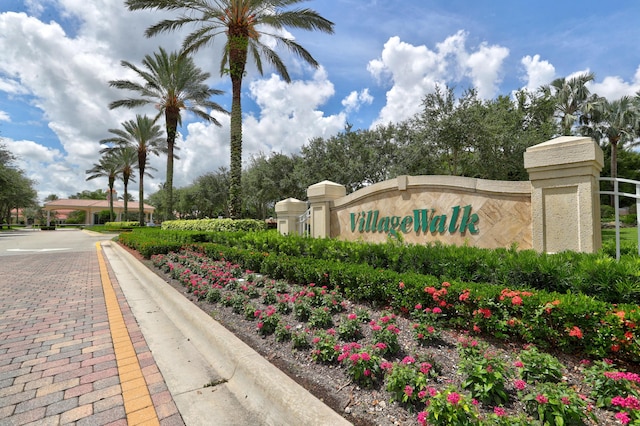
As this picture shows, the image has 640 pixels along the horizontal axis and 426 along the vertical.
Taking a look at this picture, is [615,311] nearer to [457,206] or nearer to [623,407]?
[623,407]

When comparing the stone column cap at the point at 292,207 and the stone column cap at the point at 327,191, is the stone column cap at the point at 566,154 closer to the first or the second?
the stone column cap at the point at 327,191

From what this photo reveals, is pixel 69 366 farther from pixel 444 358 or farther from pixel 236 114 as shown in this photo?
Result: pixel 236 114

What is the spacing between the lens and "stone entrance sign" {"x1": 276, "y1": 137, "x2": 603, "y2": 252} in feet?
15.1

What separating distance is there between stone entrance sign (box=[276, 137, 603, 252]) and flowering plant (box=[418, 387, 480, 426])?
3.52m

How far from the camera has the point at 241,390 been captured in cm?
273

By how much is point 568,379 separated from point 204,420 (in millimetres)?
2812

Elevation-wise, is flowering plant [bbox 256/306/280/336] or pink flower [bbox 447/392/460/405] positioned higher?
pink flower [bbox 447/392/460/405]

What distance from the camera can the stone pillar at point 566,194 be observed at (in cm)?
453

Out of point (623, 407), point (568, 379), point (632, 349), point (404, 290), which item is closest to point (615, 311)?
point (632, 349)

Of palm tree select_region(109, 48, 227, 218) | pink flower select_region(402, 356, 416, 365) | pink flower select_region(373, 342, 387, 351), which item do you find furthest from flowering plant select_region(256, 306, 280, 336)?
palm tree select_region(109, 48, 227, 218)

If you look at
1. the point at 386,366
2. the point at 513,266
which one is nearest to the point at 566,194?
the point at 513,266

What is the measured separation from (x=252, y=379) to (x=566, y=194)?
5.10 metres

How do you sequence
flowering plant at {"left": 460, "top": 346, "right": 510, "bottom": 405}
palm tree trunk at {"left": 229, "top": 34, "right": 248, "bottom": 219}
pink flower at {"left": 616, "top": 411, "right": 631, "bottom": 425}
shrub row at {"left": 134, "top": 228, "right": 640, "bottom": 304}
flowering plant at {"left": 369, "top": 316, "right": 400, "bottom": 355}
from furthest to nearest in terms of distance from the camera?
palm tree trunk at {"left": 229, "top": 34, "right": 248, "bottom": 219}
shrub row at {"left": 134, "top": 228, "right": 640, "bottom": 304}
flowering plant at {"left": 369, "top": 316, "right": 400, "bottom": 355}
flowering plant at {"left": 460, "top": 346, "right": 510, "bottom": 405}
pink flower at {"left": 616, "top": 411, "right": 631, "bottom": 425}

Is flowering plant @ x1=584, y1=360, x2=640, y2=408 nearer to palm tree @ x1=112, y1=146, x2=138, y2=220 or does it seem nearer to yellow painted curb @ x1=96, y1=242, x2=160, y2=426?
yellow painted curb @ x1=96, y1=242, x2=160, y2=426
